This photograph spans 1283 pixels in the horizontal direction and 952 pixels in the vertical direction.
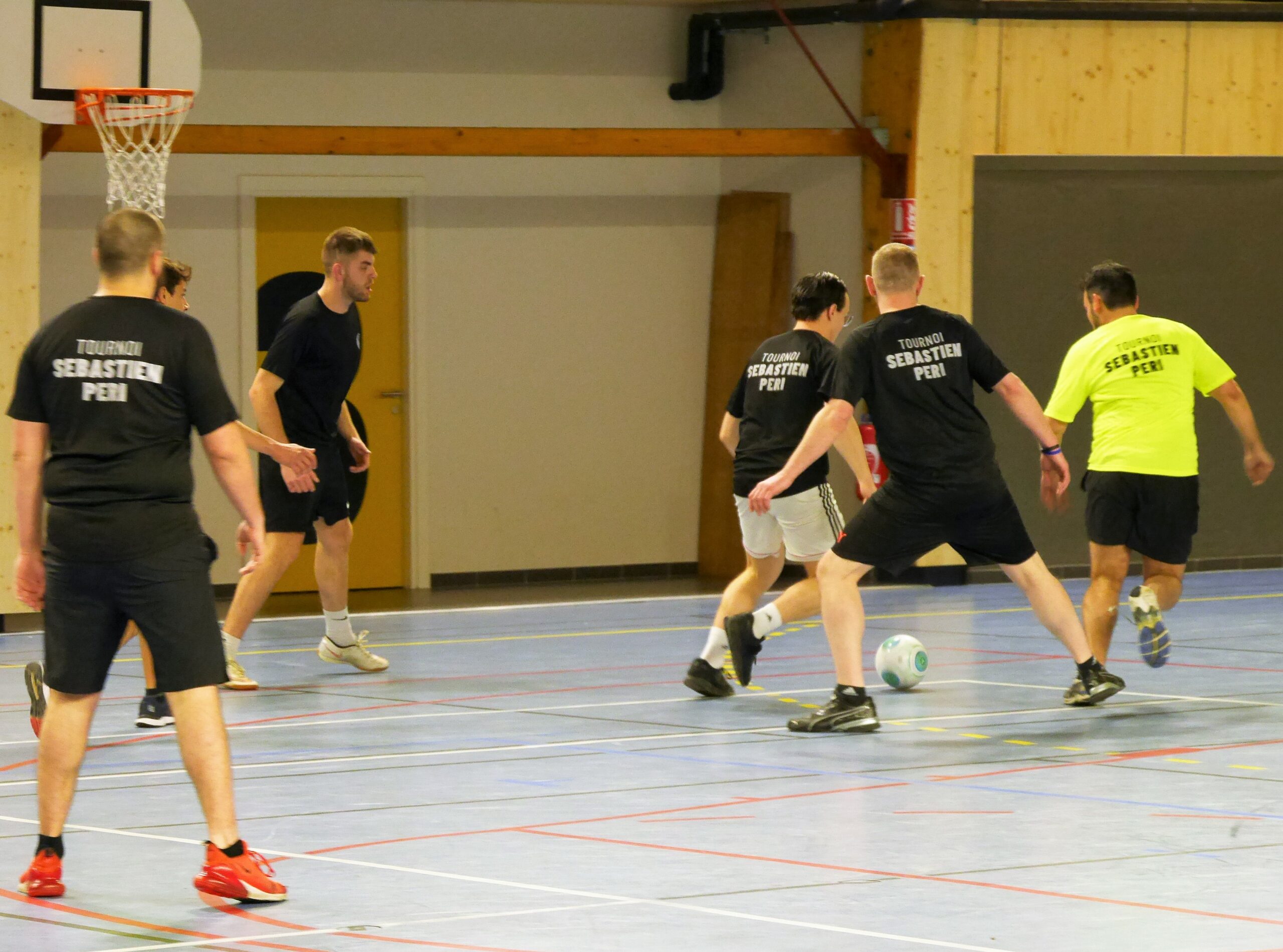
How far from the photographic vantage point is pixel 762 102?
16.2m

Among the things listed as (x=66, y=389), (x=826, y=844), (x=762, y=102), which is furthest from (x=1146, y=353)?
(x=762, y=102)

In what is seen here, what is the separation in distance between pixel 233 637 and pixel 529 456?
6586 mm

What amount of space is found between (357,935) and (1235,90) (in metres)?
12.4

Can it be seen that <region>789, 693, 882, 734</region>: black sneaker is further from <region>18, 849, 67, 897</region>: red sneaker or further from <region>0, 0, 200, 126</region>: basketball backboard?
<region>0, 0, 200, 126</region>: basketball backboard

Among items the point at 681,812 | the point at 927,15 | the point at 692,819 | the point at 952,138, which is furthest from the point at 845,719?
the point at 927,15

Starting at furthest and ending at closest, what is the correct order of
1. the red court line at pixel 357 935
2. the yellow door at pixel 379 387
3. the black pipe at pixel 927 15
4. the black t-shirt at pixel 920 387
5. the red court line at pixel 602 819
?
the yellow door at pixel 379 387
the black pipe at pixel 927 15
the black t-shirt at pixel 920 387
the red court line at pixel 602 819
the red court line at pixel 357 935

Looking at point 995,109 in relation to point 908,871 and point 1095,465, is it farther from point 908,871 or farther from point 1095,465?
point 908,871

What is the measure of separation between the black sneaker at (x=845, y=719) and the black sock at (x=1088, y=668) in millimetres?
1074

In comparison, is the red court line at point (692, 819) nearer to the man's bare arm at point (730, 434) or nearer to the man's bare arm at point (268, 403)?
the man's bare arm at point (730, 434)

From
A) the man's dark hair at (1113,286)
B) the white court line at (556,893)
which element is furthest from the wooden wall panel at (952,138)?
the white court line at (556,893)

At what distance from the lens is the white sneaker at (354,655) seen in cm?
1076

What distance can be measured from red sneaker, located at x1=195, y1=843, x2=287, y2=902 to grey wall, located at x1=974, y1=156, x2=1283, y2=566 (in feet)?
34.4

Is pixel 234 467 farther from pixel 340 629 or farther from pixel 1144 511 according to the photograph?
pixel 340 629

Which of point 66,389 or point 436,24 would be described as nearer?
point 66,389
